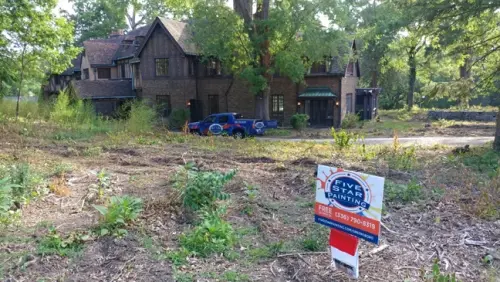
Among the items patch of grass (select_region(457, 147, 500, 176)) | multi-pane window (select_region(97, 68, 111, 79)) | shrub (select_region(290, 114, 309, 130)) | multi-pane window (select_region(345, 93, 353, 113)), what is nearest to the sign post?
patch of grass (select_region(457, 147, 500, 176))

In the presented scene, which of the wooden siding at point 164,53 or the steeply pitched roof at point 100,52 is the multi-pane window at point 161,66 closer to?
the wooden siding at point 164,53

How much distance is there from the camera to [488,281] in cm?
445

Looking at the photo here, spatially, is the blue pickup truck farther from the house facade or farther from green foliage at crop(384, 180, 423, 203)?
green foliage at crop(384, 180, 423, 203)

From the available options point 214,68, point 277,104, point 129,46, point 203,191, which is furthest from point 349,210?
point 129,46

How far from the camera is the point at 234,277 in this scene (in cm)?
430

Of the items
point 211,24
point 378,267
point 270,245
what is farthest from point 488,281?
point 211,24

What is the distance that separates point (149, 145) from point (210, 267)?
983cm

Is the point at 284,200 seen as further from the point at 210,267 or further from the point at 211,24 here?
the point at 211,24

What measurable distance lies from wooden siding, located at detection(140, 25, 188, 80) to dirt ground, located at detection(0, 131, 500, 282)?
2130 centimetres

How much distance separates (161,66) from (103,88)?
6320mm

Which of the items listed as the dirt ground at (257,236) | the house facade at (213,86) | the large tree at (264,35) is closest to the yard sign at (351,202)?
the dirt ground at (257,236)

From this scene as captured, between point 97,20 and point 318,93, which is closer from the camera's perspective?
point 318,93

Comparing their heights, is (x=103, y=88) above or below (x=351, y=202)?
above

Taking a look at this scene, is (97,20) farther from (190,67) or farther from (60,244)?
(60,244)
